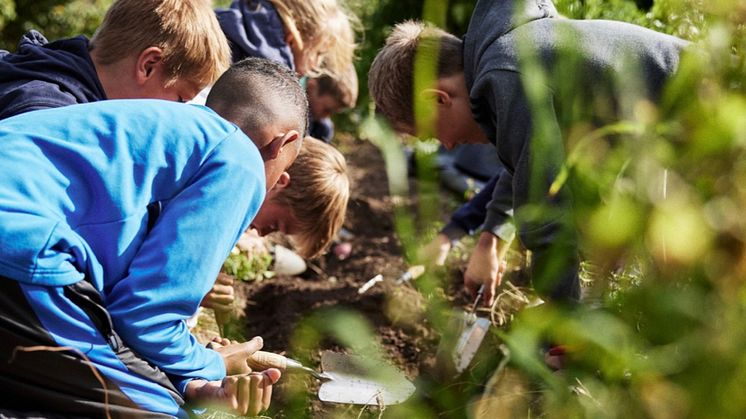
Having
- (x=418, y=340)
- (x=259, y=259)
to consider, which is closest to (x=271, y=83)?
(x=418, y=340)

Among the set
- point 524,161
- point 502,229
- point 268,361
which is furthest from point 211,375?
point 502,229

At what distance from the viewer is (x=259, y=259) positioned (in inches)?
150

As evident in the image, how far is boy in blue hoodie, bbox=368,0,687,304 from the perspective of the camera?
2326mm

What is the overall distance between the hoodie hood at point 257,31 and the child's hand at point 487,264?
3.80ft

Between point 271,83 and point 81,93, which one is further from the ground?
point 271,83

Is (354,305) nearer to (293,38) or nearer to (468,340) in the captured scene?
(468,340)

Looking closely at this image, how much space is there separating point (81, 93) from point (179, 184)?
0.82 meters

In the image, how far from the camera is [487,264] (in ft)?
9.83

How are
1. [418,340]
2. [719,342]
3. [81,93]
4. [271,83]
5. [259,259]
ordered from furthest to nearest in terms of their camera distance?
[259,259], [418,340], [81,93], [271,83], [719,342]

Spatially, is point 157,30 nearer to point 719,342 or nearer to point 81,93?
point 81,93

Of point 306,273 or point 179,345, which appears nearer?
point 179,345

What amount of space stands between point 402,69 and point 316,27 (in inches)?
35.5

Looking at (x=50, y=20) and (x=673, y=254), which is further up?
(x=673, y=254)

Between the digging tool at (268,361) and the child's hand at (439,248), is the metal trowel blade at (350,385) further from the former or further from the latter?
the child's hand at (439,248)
